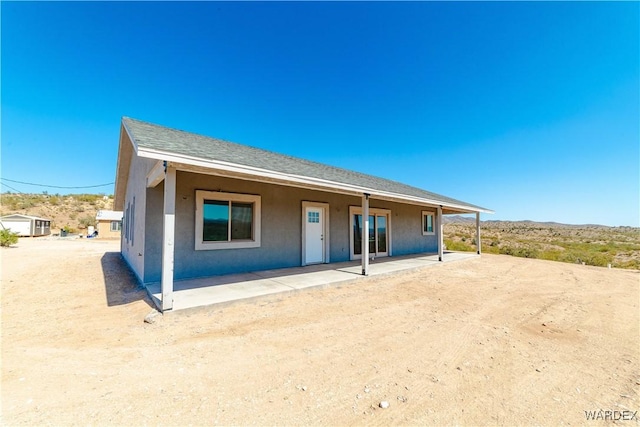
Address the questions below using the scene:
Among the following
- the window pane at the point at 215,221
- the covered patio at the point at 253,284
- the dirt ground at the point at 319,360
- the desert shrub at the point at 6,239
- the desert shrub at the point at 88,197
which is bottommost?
the dirt ground at the point at 319,360

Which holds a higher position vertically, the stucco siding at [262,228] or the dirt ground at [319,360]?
the stucco siding at [262,228]

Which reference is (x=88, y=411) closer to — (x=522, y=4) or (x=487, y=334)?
(x=487, y=334)

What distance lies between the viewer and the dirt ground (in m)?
2.19

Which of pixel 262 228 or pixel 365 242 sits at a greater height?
pixel 262 228

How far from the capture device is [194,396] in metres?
2.35

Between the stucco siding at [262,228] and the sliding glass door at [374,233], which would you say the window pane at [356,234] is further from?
the stucco siding at [262,228]

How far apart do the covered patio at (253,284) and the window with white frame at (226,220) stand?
3.05 ft

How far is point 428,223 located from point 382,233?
452cm

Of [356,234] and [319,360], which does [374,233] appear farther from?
[319,360]

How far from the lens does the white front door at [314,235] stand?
895 centimetres

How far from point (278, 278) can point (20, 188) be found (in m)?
68.5

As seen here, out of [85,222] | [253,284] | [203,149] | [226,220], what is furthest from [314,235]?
[85,222]

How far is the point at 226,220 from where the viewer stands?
23.2ft

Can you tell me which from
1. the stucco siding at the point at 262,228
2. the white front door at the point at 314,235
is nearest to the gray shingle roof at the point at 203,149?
the stucco siding at the point at 262,228
